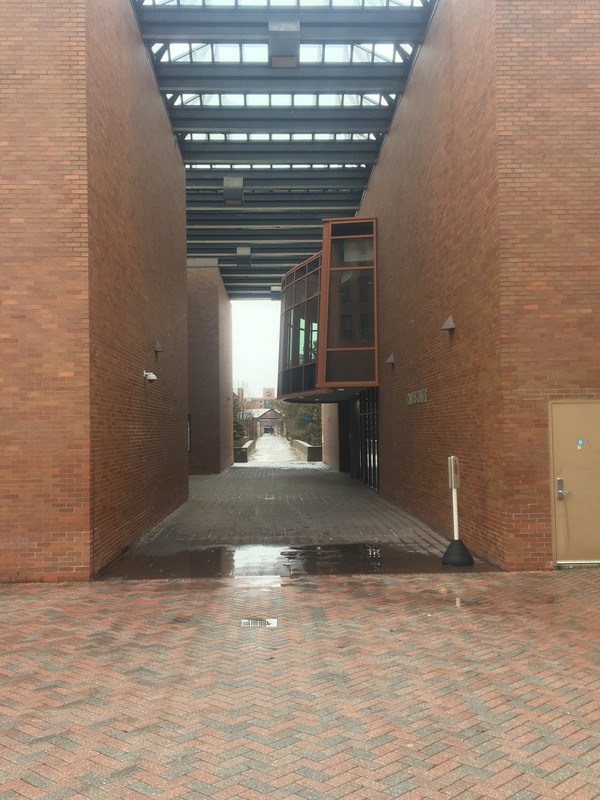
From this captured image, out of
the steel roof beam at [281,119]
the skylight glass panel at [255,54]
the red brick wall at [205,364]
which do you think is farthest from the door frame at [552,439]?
the red brick wall at [205,364]

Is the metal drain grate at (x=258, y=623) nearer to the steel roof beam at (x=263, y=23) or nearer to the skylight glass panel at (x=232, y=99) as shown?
the steel roof beam at (x=263, y=23)

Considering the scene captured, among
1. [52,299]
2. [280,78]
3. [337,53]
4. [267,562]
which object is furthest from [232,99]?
[267,562]

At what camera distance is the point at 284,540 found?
1096 centimetres

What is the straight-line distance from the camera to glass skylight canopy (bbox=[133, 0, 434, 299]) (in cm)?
Result: 1259

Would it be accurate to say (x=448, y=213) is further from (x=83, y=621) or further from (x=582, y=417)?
(x=83, y=621)

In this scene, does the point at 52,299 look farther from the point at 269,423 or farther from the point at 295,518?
the point at 269,423

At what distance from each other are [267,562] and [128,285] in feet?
16.9

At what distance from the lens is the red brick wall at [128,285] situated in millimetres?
8836

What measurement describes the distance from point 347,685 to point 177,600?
306cm

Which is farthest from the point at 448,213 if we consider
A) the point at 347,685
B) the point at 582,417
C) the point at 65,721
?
the point at 65,721

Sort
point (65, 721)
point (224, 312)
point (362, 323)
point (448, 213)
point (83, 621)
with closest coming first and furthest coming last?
point (65, 721), point (83, 621), point (448, 213), point (362, 323), point (224, 312)

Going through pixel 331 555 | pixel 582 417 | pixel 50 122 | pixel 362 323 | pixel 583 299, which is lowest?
pixel 331 555

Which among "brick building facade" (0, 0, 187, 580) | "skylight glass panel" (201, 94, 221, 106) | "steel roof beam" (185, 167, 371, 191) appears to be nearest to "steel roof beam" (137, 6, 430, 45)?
"skylight glass panel" (201, 94, 221, 106)

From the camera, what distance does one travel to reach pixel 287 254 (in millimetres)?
27688
